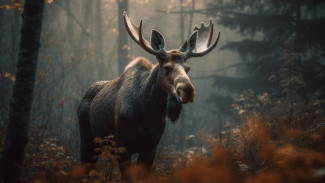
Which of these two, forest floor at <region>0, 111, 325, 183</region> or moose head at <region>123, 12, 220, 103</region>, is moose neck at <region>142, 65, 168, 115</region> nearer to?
moose head at <region>123, 12, 220, 103</region>

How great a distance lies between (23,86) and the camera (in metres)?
3.73

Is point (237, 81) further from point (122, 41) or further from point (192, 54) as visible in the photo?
point (192, 54)

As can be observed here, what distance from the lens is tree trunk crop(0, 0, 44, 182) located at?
3.70 m

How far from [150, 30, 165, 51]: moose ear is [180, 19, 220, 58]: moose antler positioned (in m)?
0.39

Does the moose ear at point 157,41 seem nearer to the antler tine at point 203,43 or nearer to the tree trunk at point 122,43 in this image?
the antler tine at point 203,43

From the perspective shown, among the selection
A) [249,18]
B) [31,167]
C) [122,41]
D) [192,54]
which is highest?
[249,18]

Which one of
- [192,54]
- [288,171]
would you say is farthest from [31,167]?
[288,171]

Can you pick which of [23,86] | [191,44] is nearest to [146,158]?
[191,44]

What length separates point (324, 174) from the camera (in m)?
2.35

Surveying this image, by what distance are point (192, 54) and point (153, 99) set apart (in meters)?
1.01

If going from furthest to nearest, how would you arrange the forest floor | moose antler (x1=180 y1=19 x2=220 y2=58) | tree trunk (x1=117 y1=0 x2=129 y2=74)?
tree trunk (x1=117 y1=0 x2=129 y2=74) → moose antler (x1=180 y1=19 x2=220 y2=58) → the forest floor

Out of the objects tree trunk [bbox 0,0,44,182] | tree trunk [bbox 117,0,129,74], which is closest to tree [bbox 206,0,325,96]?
tree trunk [bbox 117,0,129,74]

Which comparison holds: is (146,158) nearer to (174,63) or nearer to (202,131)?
(174,63)

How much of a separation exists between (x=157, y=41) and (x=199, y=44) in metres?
0.99
